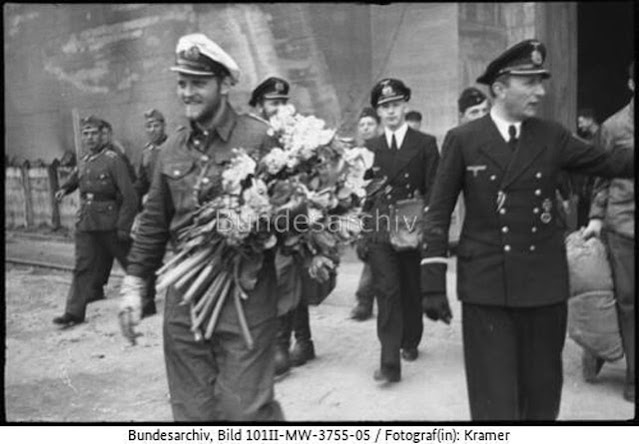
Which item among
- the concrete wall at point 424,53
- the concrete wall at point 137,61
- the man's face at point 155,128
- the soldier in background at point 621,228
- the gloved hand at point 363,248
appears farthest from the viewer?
the concrete wall at point 137,61

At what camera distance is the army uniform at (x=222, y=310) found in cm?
343

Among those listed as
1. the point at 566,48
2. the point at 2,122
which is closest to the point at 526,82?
the point at 2,122

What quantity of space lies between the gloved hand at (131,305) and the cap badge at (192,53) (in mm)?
996

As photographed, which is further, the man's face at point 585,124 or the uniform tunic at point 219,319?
the man's face at point 585,124

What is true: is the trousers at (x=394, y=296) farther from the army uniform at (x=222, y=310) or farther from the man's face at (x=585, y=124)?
the man's face at (x=585, y=124)

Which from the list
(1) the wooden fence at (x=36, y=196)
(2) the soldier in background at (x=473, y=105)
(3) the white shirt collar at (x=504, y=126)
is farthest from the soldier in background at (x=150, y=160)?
(3) the white shirt collar at (x=504, y=126)

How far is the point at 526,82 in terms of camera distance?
3648mm

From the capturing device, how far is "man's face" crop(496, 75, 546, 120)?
12.0 ft

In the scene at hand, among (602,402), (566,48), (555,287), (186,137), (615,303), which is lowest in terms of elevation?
(602,402)

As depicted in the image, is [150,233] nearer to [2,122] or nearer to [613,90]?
[2,122]

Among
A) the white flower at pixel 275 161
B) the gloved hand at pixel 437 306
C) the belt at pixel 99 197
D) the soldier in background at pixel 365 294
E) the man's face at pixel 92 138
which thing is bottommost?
the soldier in background at pixel 365 294

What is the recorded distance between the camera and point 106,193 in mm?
7156

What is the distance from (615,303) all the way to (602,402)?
570 millimetres

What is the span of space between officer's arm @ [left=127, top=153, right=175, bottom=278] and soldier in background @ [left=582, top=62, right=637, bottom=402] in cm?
246
